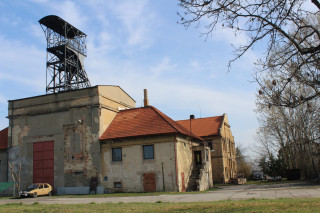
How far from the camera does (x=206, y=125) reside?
4672 cm

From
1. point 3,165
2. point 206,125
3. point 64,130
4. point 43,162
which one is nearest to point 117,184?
point 64,130

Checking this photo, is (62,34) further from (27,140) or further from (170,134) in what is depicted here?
(170,134)

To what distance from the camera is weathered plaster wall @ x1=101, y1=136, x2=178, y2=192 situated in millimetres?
26547

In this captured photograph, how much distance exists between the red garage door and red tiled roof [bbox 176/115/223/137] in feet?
72.1

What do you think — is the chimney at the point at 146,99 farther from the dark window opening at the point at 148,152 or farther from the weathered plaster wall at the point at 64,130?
the dark window opening at the point at 148,152

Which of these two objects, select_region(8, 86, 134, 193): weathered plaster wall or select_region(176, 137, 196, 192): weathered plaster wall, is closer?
select_region(176, 137, 196, 192): weathered plaster wall

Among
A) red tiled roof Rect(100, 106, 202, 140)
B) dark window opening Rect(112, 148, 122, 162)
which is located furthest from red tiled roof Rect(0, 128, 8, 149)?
dark window opening Rect(112, 148, 122, 162)

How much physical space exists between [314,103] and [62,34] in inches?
1205

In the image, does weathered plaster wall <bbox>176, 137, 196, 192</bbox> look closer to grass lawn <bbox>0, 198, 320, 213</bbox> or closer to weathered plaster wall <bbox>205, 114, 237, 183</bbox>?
weathered plaster wall <bbox>205, 114, 237, 183</bbox>

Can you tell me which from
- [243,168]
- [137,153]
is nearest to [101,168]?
[137,153]

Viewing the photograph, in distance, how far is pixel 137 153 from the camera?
27.7 metres

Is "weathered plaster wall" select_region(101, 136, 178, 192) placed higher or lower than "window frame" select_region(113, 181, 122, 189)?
higher

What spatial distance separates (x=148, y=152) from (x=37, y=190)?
402 inches

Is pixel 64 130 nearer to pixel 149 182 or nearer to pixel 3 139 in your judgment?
pixel 3 139
